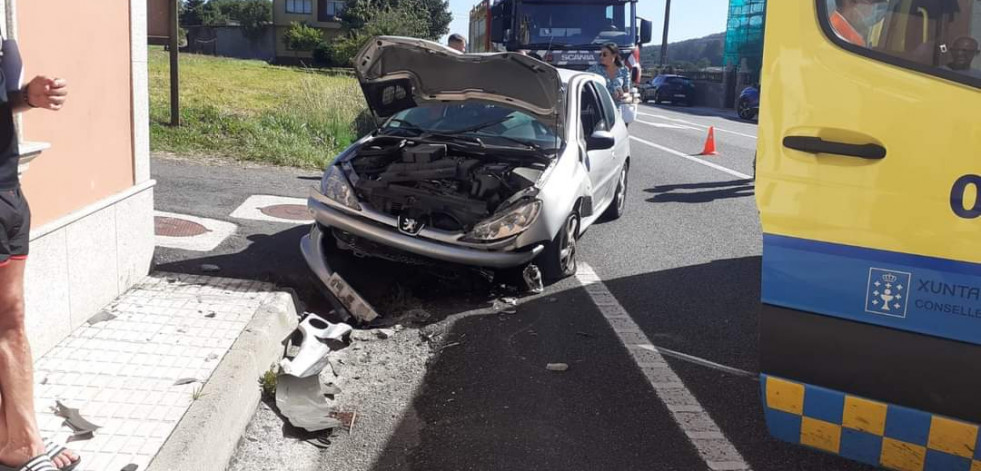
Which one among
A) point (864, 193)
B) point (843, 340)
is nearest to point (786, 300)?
point (843, 340)

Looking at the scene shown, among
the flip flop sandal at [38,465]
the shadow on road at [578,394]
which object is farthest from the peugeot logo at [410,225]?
the flip flop sandal at [38,465]

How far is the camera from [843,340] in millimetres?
2805

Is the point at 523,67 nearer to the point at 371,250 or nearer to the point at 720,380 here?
the point at 371,250

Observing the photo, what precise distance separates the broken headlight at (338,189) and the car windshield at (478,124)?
0.97m

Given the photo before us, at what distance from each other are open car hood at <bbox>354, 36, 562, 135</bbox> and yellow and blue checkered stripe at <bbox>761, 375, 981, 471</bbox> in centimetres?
402

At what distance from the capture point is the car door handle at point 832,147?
2678 millimetres

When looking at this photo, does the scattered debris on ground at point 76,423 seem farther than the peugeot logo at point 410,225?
No

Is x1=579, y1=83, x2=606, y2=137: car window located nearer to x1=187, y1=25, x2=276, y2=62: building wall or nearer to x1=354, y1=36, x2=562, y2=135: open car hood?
x1=354, y1=36, x2=562, y2=135: open car hood

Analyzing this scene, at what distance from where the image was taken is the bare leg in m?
3.18

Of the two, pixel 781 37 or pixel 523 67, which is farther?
pixel 523 67

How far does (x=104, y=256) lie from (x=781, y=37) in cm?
403

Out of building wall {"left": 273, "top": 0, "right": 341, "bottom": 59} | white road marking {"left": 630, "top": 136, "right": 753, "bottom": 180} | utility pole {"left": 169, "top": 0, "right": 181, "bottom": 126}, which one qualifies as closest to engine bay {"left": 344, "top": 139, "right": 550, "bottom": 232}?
utility pole {"left": 169, "top": 0, "right": 181, "bottom": 126}

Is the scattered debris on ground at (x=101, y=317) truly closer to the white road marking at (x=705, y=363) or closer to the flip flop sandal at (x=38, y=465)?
the flip flop sandal at (x=38, y=465)

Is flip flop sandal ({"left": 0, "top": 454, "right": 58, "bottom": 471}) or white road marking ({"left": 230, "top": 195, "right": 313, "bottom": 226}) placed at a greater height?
white road marking ({"left": 230, "top": 195, "right": 313, "bottom": 226})
